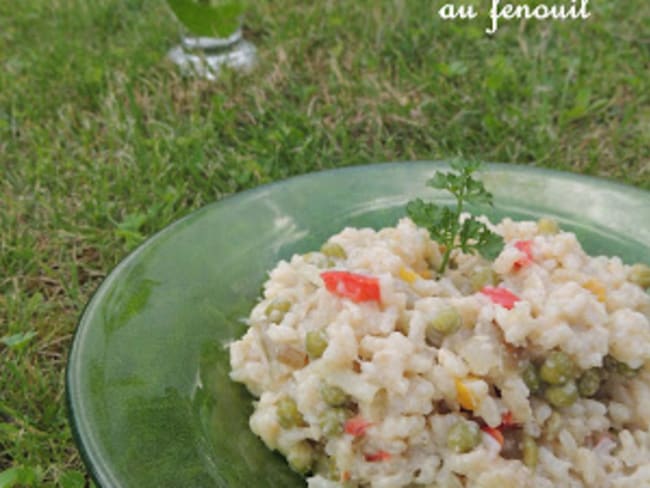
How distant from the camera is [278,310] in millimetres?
2477

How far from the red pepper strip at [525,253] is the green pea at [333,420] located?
692mm

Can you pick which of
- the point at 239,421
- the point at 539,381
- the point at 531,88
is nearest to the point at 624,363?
the point at 539,381

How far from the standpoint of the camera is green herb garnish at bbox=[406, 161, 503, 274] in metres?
2.55

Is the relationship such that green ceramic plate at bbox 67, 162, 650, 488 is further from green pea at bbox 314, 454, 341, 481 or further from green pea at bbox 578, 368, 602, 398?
green pea at bbox 578, 368, 602, 398

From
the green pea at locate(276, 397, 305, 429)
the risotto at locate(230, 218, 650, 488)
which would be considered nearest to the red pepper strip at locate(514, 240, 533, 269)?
the risotto at locate(230, 218, 650, 488)

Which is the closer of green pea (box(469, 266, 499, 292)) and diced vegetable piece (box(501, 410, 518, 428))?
diced vegetable piece (box(501, 410, 518, 428))

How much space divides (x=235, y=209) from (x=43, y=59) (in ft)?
9.66

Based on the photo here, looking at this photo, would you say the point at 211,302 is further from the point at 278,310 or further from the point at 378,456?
the point at 378,456

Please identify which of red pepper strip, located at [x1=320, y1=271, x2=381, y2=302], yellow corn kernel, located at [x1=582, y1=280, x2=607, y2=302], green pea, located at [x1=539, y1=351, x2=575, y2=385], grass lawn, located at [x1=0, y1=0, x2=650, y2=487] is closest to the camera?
green pea, located at [x1=539, y1=351, x2=575, y2=385]

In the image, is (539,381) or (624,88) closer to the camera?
(539,381)

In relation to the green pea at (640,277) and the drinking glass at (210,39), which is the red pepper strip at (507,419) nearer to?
the green pea at (640,277)

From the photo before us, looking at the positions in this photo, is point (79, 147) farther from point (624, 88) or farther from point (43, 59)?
point (624, 88)

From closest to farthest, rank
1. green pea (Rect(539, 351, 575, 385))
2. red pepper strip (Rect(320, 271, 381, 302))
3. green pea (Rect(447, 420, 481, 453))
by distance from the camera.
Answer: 1. green pea (Rect(447, 420, 481, 453))
2. green pea (Rect(539, 351, 575, 385))
3. red pepper strip (Rect(320, 271, 381, 302))

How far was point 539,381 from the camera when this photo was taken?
2225 millimetres
